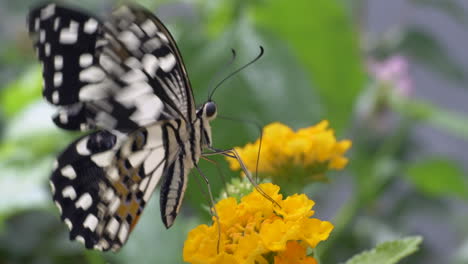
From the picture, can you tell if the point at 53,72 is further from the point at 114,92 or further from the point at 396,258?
the point at 396,258

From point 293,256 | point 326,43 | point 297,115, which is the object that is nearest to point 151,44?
point 293,256

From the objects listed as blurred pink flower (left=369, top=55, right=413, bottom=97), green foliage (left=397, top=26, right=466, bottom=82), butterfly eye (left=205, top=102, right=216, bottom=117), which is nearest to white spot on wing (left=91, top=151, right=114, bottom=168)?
butterfly eye (left=205, top=102, right=216, bottom=117)

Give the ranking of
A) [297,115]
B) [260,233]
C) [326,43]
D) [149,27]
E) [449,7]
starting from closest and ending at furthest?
[260,233] → [149,27] → [297,115] → [326,43] → [449,7]

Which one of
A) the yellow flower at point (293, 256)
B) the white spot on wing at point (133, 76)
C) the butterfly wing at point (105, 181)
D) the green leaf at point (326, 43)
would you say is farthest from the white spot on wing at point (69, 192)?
the green leaf at point (326, 43)

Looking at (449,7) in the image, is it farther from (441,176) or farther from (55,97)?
(55,97)

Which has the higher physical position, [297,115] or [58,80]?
[297,115]

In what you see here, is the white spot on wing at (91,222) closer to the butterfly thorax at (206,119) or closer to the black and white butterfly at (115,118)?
the black and white butterfly at (115,118)

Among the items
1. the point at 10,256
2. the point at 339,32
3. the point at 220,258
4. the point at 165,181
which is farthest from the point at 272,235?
the point at 10,256

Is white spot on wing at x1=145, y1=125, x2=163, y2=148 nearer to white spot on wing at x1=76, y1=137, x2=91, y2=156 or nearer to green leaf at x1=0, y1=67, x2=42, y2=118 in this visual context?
white spot on wing at x1=76, y1=137, x2=91, y2=156
